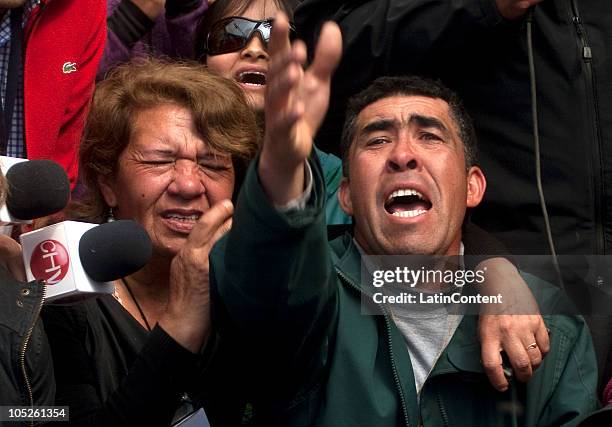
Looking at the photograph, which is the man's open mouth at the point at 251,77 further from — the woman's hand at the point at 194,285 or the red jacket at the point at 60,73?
the woman's hand at the point at 194,285

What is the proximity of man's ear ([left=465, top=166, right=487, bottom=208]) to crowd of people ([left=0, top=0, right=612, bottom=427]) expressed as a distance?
14mm

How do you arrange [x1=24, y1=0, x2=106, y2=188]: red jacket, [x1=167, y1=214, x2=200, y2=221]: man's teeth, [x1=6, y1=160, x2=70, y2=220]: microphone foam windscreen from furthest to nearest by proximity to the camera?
[x1=24, y1=0, x2=106, y2=188]: red jacket, [x1=167, y1=214, x2=200, y2=221]: man's teeth, [x1=6, y1=160, x2=70, y2=220]: microphone foam windscreen

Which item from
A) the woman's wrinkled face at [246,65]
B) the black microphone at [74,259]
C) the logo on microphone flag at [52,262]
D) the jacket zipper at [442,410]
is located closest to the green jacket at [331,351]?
the jacket zipper at [442,410]

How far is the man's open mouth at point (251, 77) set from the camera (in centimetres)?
438

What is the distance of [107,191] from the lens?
377 cm

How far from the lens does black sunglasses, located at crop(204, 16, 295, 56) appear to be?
441cm

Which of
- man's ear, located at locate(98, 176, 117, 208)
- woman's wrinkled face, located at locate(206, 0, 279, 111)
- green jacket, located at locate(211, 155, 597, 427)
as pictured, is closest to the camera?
green jacket, located at locate(211, 155, 597, 427)

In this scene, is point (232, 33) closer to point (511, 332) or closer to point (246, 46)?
point (246, 46)

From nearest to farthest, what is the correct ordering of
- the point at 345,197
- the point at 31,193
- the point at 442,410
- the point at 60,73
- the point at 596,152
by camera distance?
the point at 31,193, the point at 442,410, the point at 345,197, the point at 596,152, the point at 60,73

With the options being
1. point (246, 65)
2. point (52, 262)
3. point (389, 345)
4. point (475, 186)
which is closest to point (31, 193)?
point (52, 262)

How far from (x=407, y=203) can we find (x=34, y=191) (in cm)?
121

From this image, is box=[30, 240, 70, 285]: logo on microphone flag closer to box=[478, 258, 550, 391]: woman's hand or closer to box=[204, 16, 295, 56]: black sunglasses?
box=[478, 258, 550, 391]: woman's hand

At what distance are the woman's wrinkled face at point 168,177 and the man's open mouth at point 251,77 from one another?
2.23 ft

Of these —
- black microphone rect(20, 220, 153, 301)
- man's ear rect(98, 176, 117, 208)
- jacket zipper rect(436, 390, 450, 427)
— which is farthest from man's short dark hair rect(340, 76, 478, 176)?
black microphone rect(20, 220, 153, 301)
